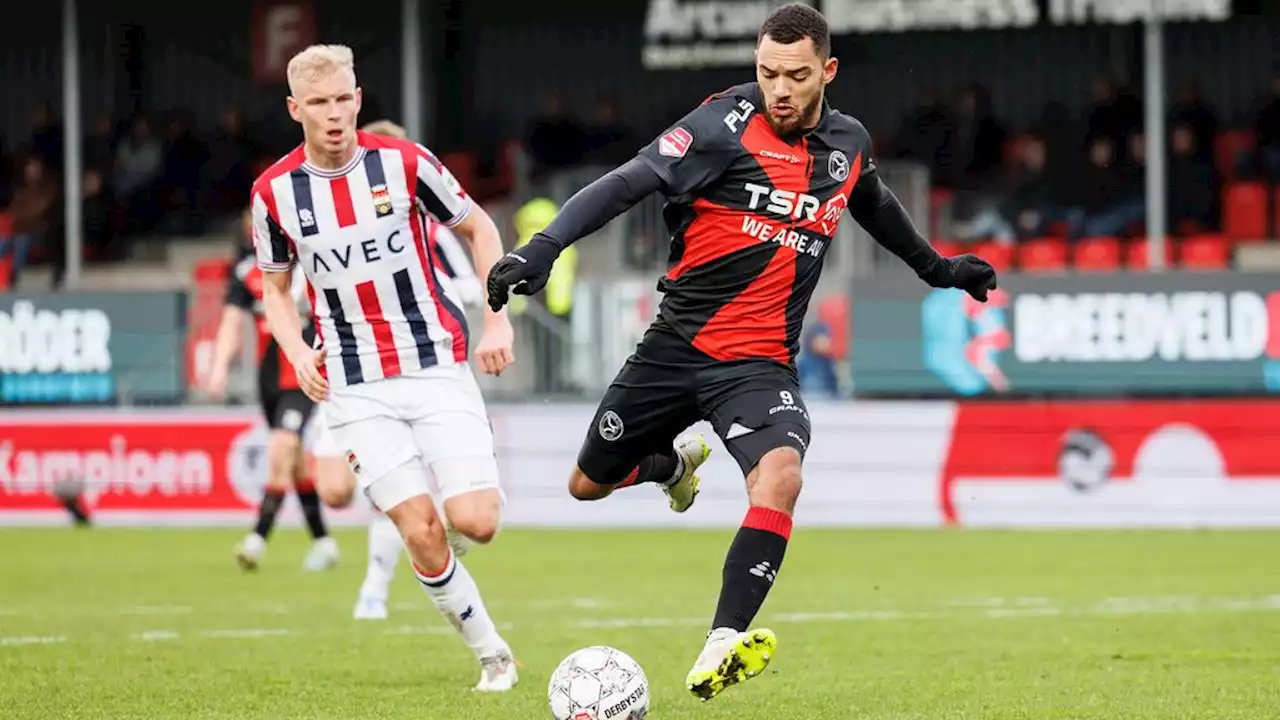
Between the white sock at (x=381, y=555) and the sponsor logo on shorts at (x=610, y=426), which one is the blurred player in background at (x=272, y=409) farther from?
the sponsor logo on shorts at (x=610, y=426)

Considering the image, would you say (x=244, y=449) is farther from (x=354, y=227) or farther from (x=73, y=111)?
(x=354, y=227)

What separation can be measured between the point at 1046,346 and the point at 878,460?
164 cm

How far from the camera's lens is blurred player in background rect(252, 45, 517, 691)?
7691 millimetres

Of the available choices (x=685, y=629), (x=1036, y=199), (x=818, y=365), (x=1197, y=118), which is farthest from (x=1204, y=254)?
(x=685, y=629)

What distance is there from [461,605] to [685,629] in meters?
2.43

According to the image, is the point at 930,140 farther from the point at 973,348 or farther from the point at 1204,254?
the point at 973,348

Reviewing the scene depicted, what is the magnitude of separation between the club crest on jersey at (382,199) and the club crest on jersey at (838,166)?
165 cm

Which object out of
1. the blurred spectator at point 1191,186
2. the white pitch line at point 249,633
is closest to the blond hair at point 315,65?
the white pitch line at point 249,633

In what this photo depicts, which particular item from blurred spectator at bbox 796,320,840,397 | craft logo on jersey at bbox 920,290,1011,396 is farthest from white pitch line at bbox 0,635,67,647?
blurred spectator at bbox 796,320,840,397

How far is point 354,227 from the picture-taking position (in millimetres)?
7727

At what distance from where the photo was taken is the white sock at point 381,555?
34.0 ft

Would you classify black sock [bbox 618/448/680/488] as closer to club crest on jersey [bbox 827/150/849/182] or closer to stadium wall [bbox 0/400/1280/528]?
club crest on jersey [bbox 827/150/849/182]

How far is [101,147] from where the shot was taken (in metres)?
26.2

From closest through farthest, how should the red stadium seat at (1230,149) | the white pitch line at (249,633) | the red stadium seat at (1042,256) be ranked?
the white pitch line at (249,633), the red stadium seat at (1042,256), the red stadium seat at (1230,149)
